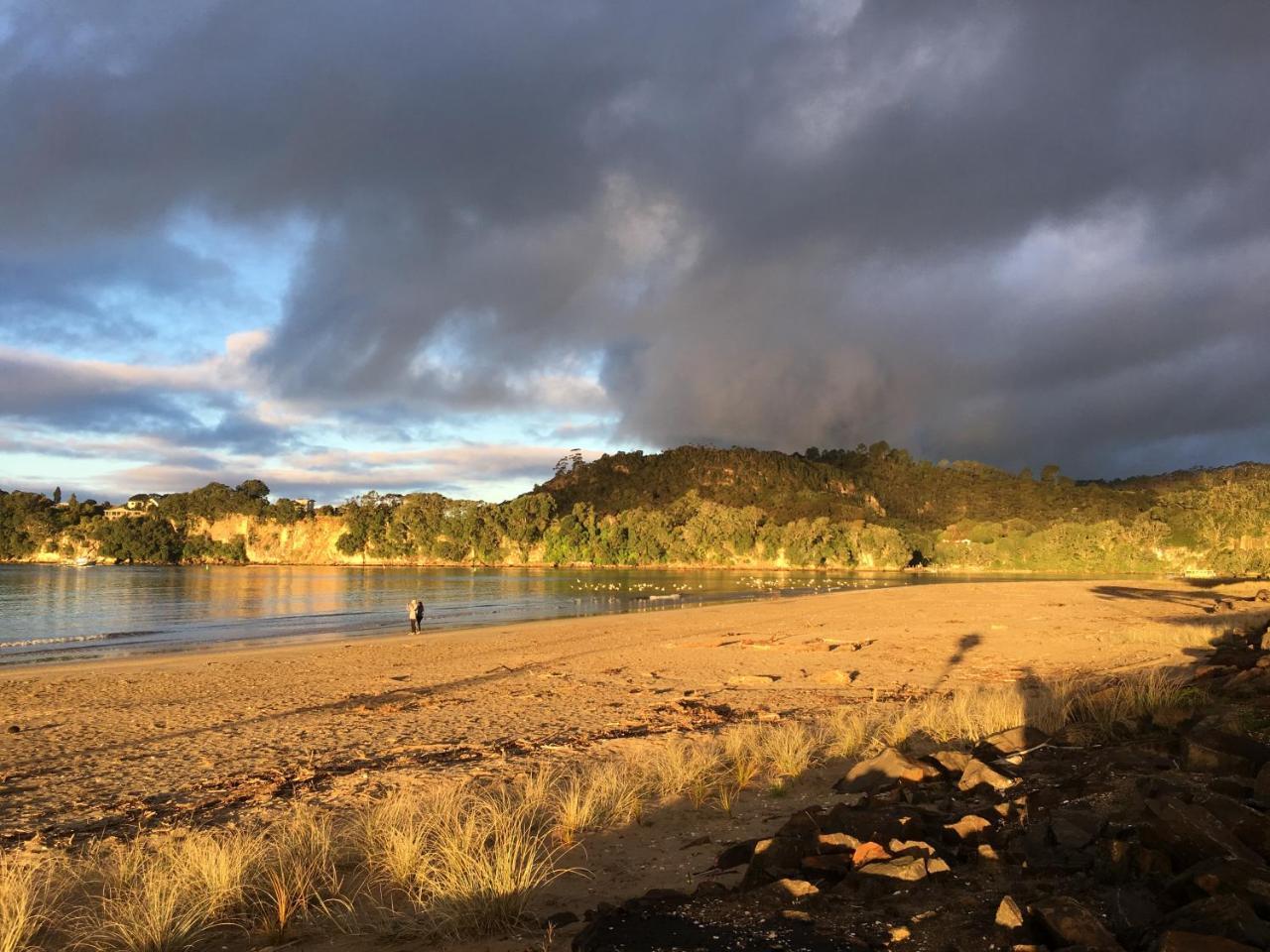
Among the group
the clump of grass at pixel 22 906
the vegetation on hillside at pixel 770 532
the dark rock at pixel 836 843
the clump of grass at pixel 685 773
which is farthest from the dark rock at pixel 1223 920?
the vegetation on hillside at pixel 770 532

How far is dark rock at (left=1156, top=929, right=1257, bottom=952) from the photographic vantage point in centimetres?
321

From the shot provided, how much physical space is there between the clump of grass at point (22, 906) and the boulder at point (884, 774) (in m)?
7.15

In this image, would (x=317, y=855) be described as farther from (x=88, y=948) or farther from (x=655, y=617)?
(x=655, y=617)

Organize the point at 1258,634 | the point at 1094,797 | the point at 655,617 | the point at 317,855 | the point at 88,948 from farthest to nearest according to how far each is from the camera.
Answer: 1. the point at 655,617
2. the point at 1258,634
3. the point at 317,855
4. the point at 1094,797
5. the point at 88,948

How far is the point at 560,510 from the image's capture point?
19675cm

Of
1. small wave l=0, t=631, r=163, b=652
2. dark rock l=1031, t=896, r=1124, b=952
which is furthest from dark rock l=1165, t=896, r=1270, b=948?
small wave l=0, t=631, r=163, b=652

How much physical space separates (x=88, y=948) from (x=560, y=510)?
192 metres

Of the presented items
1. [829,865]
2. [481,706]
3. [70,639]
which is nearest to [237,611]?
[70,639]

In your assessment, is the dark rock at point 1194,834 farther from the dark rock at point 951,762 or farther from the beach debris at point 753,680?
the beach debris at point 753,680

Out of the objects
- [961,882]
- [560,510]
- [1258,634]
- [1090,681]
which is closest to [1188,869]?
[961,882]

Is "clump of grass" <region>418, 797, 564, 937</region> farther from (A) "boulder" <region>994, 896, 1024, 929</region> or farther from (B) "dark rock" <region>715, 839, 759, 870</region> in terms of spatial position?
(A) "boulder" <region>994, 896, 1024, 929</region>

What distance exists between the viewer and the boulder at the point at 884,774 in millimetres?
7918

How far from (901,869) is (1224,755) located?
10.7 feet

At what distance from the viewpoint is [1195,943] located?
3287mm
